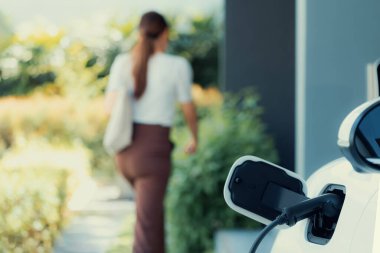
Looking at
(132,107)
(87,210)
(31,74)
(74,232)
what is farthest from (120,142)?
(31,74)

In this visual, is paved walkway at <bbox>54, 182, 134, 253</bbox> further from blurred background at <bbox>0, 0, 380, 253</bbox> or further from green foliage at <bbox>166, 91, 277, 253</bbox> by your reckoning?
green foliage at <bbox>166, 91, 277, 253</bbox>

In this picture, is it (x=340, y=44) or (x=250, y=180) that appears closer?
(x=250, y=180)

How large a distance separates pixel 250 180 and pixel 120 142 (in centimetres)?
417

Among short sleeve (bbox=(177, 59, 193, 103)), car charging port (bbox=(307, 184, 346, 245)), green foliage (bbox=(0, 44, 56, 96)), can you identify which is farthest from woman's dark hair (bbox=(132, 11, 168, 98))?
green foliage (bbox=(0, 44, 56, 96))

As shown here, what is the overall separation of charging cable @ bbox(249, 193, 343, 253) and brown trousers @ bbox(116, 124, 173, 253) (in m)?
4.26

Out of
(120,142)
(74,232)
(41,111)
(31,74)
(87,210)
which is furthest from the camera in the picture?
(31,74)

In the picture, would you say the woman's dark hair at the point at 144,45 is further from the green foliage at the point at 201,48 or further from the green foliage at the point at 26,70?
the green foliage at the point at 201,48

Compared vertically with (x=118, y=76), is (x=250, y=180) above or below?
above

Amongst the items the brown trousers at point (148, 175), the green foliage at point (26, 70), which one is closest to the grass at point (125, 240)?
the brown trousers at point (148, 175)

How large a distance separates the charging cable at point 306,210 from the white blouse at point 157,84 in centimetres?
425

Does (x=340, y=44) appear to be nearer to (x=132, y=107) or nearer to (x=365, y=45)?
(x=365, y=45)

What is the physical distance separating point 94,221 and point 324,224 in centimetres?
905

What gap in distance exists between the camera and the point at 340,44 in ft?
16.7

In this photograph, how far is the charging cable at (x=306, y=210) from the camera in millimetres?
1742
